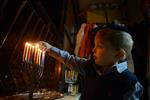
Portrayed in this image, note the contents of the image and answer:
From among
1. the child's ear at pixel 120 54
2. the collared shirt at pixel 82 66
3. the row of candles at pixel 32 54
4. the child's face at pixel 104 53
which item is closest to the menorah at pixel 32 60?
the row of candles at pixel 32 54

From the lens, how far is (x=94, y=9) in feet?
12.0

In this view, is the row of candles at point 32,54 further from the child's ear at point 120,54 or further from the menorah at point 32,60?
the child's ear at point 120,54

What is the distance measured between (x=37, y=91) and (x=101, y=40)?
0.55 m

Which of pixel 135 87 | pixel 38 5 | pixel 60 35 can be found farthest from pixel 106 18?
pixel 135 87

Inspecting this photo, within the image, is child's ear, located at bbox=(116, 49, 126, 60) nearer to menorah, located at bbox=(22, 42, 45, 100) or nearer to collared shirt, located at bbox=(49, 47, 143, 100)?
collared shirt, located at bbox=(49, 47, 143, 100)

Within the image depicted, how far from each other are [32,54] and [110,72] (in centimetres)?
44

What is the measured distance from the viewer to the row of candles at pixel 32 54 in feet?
4.13

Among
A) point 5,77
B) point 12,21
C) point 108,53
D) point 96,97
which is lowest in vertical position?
point 96,97

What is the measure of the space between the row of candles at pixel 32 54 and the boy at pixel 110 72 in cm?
4

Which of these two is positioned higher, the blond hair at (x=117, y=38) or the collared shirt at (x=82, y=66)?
the blond hair at (x=117, y=38)

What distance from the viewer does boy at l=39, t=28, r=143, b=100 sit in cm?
142

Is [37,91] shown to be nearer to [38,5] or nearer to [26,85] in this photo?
[26,85]

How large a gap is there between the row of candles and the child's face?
30cm

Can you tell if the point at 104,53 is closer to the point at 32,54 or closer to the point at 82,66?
the point at 82,66
